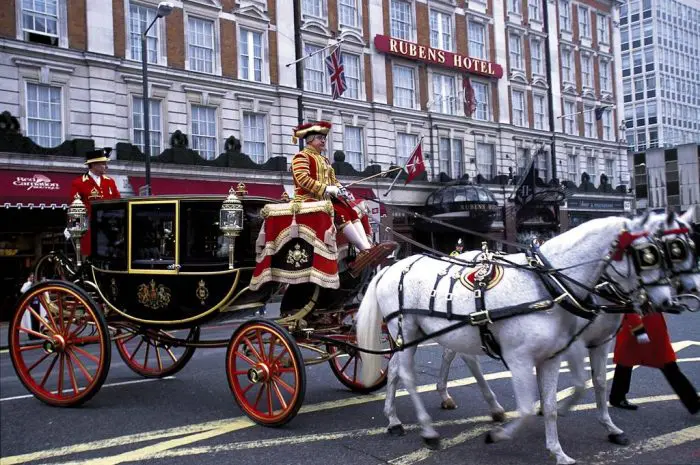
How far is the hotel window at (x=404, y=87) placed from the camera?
96.5ft

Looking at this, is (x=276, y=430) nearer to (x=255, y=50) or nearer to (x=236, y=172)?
(x=236, y=172)

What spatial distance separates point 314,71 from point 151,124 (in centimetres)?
780

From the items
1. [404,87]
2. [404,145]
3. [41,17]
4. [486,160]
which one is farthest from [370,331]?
[486,160]

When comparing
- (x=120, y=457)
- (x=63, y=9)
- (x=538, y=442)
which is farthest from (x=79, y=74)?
(x=538, y=442)

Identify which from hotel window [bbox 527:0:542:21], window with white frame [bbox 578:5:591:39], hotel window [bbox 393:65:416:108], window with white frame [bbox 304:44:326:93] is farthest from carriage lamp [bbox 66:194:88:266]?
window with white frame [bbox 578:5:591:39]

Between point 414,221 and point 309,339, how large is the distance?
22996 millimetres

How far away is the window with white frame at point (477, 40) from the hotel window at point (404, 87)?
4.70m

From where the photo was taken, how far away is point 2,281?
19.5 meters

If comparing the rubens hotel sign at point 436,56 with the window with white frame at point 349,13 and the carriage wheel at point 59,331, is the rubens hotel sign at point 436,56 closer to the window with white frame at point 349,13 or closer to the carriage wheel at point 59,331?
the window with white frame at point 349,13

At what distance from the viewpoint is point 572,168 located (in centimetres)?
3972

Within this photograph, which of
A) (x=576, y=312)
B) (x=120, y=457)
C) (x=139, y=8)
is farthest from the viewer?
(x=139, y=8)

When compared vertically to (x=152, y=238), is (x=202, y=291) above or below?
below

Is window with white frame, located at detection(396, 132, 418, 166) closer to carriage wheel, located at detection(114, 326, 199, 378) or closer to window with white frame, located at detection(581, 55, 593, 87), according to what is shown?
window with white frame, located at detection(581, 55, 593, 87)

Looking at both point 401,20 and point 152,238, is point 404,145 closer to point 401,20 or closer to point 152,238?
point 401,20
